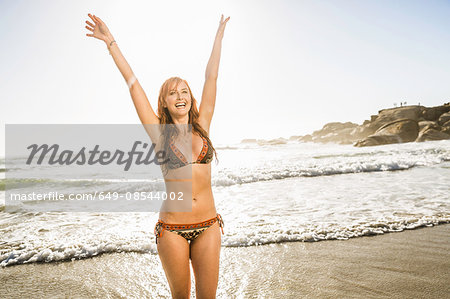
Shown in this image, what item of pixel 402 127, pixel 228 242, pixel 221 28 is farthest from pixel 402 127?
pixel 221 28

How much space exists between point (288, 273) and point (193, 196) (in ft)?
8.18

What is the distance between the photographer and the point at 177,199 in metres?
2.49

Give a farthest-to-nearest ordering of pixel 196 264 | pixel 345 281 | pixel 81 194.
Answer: pixel 81 194, pixel 345 281, pixel 196 264

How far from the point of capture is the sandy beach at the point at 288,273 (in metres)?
3.62

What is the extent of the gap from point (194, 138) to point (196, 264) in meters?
1.18

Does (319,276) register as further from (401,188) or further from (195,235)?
Answer: (401,188)

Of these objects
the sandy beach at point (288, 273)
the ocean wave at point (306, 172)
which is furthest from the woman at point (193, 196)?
the ocean wave at point (306, 172)

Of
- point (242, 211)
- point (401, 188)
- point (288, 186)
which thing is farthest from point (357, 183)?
point (242, 211)

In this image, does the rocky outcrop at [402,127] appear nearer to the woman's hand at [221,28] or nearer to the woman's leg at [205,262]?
the woman's hand at [221,28]

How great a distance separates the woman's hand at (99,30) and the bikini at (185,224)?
1267 mm

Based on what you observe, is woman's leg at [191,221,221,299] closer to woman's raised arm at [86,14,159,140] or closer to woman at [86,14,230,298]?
woman at [86,14,230,298]

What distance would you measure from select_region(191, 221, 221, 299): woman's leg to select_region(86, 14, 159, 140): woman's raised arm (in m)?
1.12

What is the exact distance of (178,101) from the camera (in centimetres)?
260

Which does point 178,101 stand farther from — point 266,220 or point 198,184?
point 266,220
